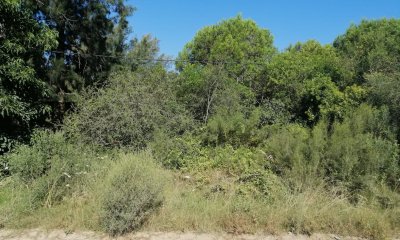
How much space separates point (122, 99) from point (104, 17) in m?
5.34

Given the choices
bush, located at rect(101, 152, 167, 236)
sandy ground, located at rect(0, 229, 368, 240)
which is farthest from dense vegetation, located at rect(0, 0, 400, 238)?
sandy ground, located at rect(0, 229, 368, 240)

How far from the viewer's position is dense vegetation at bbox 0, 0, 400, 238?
6484 mm

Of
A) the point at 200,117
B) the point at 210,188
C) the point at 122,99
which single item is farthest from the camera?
the point at 200,117

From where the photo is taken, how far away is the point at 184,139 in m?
10.7

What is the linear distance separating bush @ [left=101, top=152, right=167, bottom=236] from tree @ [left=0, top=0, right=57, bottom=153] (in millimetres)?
4299

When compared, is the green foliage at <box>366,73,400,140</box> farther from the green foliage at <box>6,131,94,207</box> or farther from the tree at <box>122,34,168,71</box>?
the tree at <box>122,34,168,71</box>

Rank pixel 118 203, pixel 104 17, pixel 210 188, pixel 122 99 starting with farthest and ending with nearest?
pixel 104 17 → pixel 122 99 → pixel 210 188 → pixel 118 203

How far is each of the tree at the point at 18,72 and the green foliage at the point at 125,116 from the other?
1.12 m

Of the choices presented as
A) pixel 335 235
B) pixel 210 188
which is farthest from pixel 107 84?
pixel 335 235

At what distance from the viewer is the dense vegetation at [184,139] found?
6.48 metres

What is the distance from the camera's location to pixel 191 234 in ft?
20.3

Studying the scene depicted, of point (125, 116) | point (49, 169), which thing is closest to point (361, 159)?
point (125, 116)

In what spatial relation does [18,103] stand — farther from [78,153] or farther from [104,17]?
[104,17]

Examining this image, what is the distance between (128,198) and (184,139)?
4.68 m
